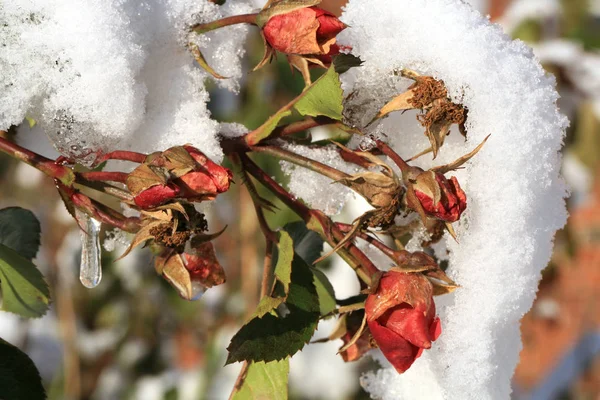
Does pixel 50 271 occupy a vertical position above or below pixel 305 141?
below

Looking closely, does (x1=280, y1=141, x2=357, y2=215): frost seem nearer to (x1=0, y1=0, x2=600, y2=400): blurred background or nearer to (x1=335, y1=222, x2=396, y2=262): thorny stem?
(x1=335, y1=222, x2=396, y2=262): thorny stem

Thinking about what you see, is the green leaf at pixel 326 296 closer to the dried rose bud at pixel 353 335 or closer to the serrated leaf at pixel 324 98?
the dried rose bud at pixel 353 335

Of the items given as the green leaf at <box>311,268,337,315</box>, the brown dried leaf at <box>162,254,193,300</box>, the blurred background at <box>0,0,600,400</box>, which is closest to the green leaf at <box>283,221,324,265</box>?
the green leaf at <box>311,268,337,315</box>

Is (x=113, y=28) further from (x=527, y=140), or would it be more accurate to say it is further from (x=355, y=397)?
(x=355, y=397)

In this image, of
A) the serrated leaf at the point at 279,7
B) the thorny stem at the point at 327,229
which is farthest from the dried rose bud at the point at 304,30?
the thorny stem at the point at 327,229

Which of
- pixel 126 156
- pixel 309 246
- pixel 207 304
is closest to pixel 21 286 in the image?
pixel 126 156

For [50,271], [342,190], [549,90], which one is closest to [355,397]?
[50,271]

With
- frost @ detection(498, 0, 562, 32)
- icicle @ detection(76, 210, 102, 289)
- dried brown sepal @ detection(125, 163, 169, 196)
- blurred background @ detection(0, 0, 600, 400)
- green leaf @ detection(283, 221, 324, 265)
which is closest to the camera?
dried brown sepal @ detection(125, 163, 169, 196)
